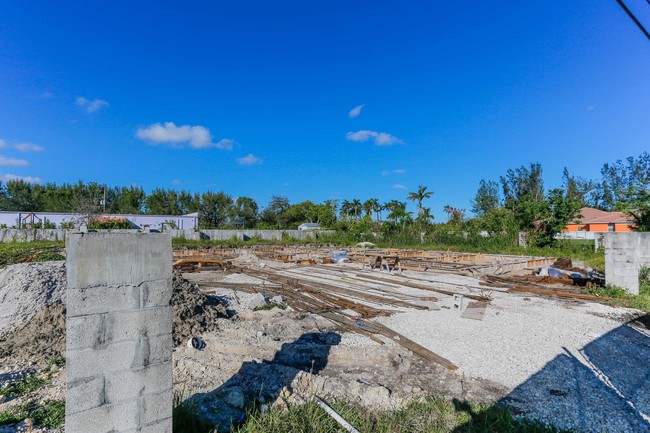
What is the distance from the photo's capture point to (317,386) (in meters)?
4.19

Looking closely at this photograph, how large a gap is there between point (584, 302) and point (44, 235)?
31125 mm

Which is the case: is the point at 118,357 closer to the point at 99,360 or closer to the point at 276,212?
the point at 99,360

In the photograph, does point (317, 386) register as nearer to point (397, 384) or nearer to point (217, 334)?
point (397, 384)

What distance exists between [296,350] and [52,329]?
407 cm

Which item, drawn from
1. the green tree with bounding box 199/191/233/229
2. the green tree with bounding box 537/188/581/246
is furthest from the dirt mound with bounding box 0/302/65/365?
the green tree with bounding box 199/191/233/229

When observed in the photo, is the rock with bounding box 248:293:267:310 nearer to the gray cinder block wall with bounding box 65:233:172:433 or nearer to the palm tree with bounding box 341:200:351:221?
the gray cinder block wall with bounding box 65:233:172:433

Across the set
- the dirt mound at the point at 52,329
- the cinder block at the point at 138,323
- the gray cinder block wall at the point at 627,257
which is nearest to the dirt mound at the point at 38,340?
the dirt mound at the point at 52,329

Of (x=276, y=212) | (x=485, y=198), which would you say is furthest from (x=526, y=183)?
(x=276, y=212)

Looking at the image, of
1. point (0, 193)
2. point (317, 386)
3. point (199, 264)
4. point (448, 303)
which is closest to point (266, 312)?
point (317, 386)

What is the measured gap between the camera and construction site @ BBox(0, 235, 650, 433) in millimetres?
2377

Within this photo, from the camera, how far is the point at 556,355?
555cm

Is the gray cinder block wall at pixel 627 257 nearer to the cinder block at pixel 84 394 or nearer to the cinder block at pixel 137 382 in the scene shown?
the cinder block at pixel 137 382

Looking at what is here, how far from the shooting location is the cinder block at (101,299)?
2.22 meters

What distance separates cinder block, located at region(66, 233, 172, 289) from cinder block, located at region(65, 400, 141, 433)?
862 mm
